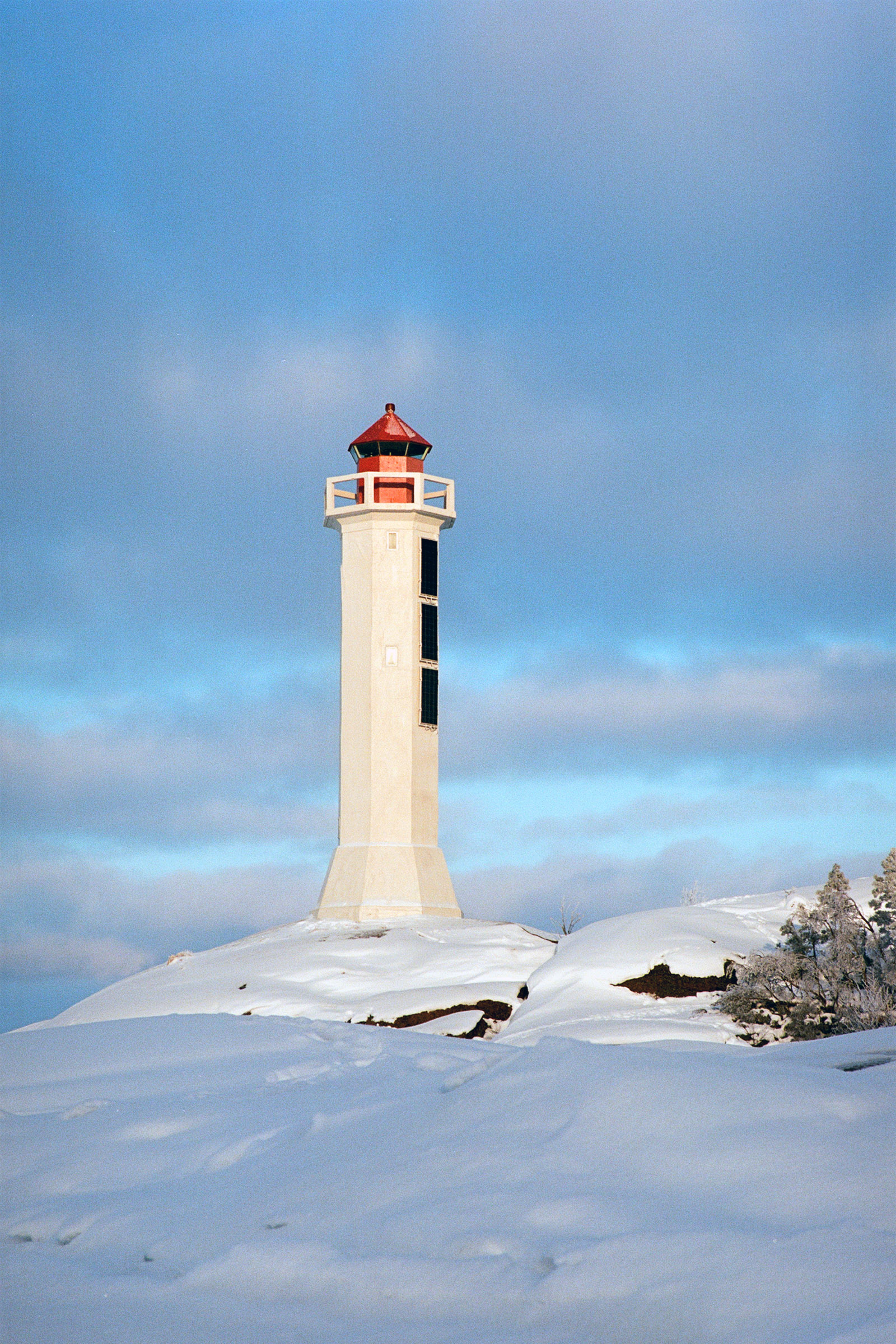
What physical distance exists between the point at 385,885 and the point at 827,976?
1316 centimetres

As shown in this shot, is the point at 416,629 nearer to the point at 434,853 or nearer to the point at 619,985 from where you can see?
the point at 434,853

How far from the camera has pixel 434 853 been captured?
3100cm

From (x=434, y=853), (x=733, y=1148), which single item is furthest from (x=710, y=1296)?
(x=434, y=853)

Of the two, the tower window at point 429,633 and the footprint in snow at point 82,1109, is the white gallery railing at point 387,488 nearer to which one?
the tower window at point 429,633

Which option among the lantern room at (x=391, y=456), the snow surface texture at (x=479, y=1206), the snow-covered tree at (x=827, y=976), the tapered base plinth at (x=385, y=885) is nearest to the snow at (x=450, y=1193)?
the snow surface texture at (x=479, y=1206)

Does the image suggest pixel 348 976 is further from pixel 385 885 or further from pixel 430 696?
pixel 430 696

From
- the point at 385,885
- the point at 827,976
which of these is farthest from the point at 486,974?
the point at 827,976

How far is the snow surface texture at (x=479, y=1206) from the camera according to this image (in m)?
5.05

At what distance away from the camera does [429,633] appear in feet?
103

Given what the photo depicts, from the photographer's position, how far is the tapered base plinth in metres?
29.7

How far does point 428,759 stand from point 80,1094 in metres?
22.5

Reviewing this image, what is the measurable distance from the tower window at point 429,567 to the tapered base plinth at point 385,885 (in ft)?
20.2

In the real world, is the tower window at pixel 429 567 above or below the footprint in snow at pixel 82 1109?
above

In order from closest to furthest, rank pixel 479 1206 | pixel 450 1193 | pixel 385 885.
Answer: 1. pixel 479 1206
2. pixel 450 1193
3. pixel 385 885
